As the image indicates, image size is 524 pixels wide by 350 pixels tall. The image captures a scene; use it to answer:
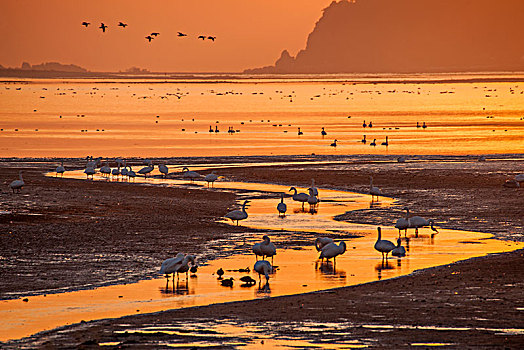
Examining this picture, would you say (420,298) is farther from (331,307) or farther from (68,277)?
(68,277)

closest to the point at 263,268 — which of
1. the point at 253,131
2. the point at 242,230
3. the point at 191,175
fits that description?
the point at 242,230

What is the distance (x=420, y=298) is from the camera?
17281 millimetres

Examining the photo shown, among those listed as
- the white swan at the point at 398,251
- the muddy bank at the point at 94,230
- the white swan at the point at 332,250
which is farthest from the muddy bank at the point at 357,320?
the muddy bank at the point at 94,230

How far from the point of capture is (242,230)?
26.8m

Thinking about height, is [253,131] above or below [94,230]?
above

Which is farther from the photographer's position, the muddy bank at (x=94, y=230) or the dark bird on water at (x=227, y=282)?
the muddy bank at (x=94, y=230)

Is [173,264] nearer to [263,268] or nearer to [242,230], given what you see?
[263,268]

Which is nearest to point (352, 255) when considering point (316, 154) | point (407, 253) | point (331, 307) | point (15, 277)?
point (407, 253)

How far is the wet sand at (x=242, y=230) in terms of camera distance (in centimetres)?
1552

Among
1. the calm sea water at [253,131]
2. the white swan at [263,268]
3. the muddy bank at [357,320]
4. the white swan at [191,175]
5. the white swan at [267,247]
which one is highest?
the calm sea water at [253,131]

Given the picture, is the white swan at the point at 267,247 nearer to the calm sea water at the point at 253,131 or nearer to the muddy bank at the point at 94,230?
the muddy bank at the point at 94,230

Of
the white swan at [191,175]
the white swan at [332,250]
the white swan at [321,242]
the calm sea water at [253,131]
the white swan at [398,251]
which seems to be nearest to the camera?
the white swan at [332,250]

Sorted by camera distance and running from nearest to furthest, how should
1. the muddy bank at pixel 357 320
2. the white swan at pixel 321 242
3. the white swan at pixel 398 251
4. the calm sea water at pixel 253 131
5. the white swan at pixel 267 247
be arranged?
the muddy bank at pixel 357 320
the white swan at pixel 267 247
the white swan at pixel 321 242
the white swan at pixel 398 251
the calm sea water at pixel 253 131

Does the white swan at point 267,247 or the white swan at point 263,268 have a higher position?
the white swan at point 267,247
